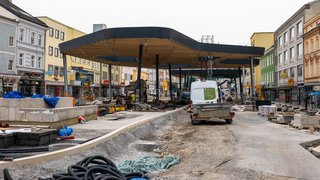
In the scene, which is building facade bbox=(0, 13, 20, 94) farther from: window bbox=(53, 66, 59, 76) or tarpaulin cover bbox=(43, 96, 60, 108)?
tarpaulin cover bbox=(43, 96, 60, 108)

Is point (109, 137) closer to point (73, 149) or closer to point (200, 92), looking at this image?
point (73, 149)

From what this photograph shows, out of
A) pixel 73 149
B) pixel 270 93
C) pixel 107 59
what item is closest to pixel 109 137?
pixel 73 149

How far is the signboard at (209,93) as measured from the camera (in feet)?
74.6

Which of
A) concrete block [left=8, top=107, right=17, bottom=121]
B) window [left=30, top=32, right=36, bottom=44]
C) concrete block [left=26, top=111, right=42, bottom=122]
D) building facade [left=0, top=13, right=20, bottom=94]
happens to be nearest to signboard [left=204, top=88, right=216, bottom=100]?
concrete block [left=26, top=111, right=42, bottom=122]

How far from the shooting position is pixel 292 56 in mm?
54344

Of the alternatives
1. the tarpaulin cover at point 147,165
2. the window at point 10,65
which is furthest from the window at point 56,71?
the tarpaulin cover at point 147,165

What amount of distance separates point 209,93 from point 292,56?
119 feet

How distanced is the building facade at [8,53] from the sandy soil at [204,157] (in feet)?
98.5

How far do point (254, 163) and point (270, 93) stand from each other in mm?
64610

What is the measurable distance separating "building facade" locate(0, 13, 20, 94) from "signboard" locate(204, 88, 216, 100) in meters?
25.9

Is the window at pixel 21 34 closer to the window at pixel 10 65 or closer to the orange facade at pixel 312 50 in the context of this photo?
the window at pixel 10 65

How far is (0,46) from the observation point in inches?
1581

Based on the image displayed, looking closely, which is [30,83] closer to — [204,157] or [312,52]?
[312,52]

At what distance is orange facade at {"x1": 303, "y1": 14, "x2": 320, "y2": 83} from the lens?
140ft
